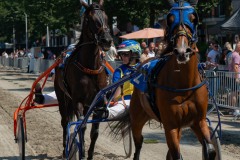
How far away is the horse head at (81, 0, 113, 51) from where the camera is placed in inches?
296

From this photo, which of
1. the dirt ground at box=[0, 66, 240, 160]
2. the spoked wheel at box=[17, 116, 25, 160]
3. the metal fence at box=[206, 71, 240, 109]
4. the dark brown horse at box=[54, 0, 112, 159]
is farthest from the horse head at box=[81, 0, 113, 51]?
the metal fence at box=[206, 71, 240, 109]

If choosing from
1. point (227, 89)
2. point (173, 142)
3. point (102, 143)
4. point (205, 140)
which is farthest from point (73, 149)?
point (227, 89)

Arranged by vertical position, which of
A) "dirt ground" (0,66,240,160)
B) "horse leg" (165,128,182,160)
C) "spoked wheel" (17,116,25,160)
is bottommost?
"dirt ground" (0,66,240,160)

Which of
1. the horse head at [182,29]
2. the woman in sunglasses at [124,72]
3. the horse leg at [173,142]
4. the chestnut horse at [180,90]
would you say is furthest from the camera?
the woman in sunglasses at [124,72]

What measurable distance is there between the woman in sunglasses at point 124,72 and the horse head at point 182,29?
2004mm

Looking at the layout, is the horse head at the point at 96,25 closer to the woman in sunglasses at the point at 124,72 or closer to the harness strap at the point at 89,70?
the woman in sunglasses at the point at 124,72

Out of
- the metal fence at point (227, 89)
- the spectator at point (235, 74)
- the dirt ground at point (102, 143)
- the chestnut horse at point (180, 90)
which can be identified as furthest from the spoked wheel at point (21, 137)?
the spectator at point (235, 74)

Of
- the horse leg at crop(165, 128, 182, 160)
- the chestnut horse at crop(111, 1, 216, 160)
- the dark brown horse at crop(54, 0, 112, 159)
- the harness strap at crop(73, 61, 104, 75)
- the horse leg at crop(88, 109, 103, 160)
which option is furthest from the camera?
the harness strap at crop(73, 61, 104, 75)

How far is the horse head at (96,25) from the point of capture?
752 cm

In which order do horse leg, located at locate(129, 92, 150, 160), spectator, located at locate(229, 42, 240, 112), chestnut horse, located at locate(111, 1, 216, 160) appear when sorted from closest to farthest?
chestnut horse, located at locate(111, 1, 216, 160) < horse leg, located at locate(129, 92, 150, 160) < spectator, located at locate(229, 42, 240, 112)

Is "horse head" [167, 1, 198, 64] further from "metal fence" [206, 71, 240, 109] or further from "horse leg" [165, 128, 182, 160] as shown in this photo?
"metal fence" [206, 71, 240, 109]

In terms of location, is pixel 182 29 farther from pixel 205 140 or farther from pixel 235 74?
pixel 235 74

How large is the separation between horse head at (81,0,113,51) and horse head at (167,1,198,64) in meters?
2.23

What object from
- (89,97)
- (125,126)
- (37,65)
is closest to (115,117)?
(125,126)
